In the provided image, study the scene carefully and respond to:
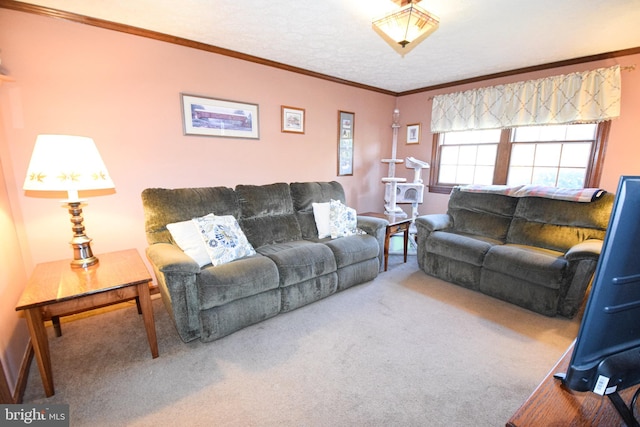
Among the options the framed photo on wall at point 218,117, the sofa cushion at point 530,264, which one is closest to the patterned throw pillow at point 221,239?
the framed photo on wall at point 218,117

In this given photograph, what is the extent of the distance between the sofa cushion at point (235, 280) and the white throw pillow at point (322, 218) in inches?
36.4

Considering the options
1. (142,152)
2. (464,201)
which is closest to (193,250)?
(142,152)

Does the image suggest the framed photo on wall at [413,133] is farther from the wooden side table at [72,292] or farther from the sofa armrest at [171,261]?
the wooden side table at [72,292]

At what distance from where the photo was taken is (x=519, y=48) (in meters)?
2.82

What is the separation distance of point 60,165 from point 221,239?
110cm

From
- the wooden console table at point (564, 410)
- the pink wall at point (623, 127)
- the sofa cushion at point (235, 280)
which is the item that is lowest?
the sofa cushion at point (235, 280)

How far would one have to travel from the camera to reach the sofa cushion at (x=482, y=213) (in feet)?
10.5

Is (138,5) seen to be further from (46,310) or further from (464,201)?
(464,201)

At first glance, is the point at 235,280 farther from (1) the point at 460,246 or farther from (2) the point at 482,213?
(2) the point at 482,213

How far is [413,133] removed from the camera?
15.1 feet

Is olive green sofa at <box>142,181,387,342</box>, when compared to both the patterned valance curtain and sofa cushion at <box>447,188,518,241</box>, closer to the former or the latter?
sofa cushion at <box>447,188,518,241</box>

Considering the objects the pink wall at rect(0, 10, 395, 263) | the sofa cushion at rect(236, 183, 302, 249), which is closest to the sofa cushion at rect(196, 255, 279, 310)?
the sofa cushion at rect(236, 183, 302, 249)

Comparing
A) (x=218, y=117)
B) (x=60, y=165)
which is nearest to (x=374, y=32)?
(x=218, y=117)

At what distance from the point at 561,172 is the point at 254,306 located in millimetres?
3755
